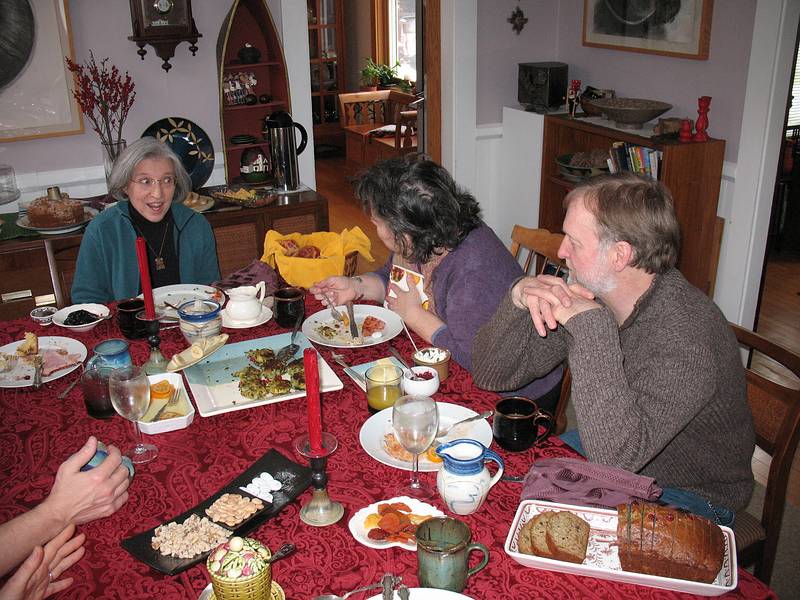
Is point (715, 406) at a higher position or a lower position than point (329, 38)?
Answer: lower

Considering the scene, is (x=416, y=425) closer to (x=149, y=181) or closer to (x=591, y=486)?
(x=591, y=486)

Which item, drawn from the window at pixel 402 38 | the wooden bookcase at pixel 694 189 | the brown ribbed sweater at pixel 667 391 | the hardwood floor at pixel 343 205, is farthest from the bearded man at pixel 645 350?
the window at pixel 402 38

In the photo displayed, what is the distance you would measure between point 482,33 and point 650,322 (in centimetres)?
337

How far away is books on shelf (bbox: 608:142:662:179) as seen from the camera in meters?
3.59

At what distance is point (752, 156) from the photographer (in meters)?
3.37

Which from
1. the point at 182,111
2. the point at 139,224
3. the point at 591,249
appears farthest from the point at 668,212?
the point at 182,111

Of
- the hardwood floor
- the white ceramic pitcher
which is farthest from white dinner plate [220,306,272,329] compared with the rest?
the hardwood floor

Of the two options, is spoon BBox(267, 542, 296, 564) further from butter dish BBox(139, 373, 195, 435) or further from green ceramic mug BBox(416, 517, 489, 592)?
butter dish BBox(139, 373, 195, 435)

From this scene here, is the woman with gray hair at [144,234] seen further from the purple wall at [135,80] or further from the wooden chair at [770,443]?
the wooden chair at [770,443]

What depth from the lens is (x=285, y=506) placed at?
1.43m

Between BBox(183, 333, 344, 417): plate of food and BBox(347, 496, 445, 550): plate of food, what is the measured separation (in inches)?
19.0

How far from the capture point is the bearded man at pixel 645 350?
58.2 inches

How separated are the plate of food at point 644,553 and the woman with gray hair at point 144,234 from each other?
187 cm

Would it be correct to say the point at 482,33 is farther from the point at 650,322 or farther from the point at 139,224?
the point at 650,322
